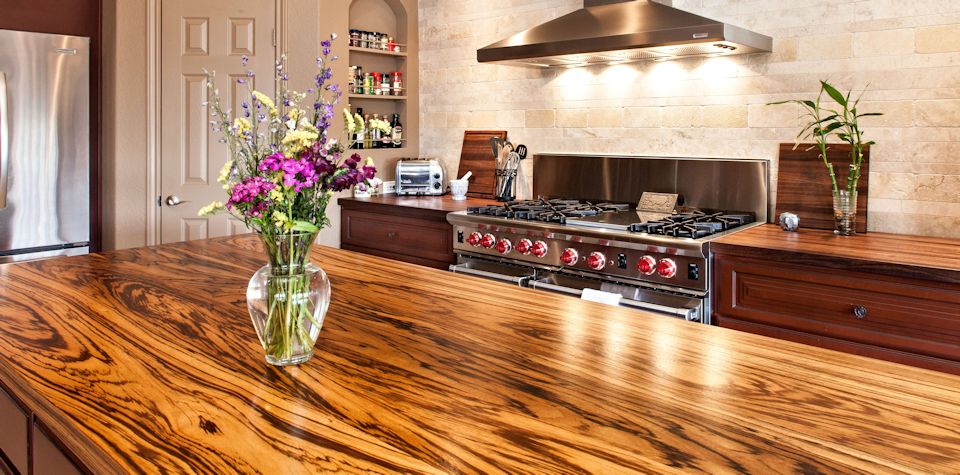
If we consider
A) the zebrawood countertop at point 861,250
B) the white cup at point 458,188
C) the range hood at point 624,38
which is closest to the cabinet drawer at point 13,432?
the zebrawood countertop at point 861,250

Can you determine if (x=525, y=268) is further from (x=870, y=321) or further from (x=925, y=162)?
(x=925, y=162)

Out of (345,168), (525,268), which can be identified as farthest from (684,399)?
(525,268)

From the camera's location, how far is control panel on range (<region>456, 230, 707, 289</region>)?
289cm

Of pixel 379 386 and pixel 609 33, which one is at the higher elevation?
pixel 609 33

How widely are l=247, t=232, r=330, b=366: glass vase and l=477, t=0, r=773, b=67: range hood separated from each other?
215 cm

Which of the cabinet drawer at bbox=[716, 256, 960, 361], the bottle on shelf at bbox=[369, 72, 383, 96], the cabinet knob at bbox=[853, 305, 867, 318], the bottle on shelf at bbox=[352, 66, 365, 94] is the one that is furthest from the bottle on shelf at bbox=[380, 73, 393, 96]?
the cabinet knob at bbox=[853, 305, 867, 318]

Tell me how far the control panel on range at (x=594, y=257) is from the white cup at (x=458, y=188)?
2.74ft

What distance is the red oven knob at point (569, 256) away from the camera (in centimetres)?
321

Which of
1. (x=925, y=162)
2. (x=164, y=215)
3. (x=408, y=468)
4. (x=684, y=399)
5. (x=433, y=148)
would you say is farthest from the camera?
(x=433, y=148)

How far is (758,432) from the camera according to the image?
3.60 ft

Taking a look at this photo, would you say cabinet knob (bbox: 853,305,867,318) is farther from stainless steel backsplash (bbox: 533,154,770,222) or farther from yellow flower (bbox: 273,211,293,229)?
yellow flower (bbox: 273,211,293,229)

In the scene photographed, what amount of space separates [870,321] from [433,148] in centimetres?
307

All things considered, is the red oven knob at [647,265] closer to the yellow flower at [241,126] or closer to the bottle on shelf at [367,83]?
the yellow flower at [241,126]

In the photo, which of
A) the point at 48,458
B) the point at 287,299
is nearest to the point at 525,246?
the point at 287,299
